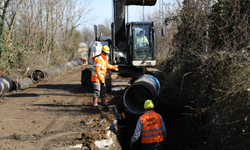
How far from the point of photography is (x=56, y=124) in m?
6.32

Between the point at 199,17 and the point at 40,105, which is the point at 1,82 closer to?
the point at 40,105

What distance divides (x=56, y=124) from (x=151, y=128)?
2515 millimetres

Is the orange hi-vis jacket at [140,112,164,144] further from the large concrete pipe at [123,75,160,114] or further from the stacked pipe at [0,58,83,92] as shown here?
the stacked pipe at [0,58,83,92]

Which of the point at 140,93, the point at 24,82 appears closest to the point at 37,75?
the point at 24,82

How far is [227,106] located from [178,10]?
425cm

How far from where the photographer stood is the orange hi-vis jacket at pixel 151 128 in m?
5.28

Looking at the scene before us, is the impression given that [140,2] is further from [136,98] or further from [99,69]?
[136,98]

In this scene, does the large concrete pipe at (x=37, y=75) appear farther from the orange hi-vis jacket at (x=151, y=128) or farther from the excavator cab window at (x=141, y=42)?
the orange hi-vis jacket at (x=151, y=128)

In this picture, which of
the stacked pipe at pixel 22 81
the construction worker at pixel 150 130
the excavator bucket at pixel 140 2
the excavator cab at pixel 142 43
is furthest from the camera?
the stacked pipe at pixel 22 81

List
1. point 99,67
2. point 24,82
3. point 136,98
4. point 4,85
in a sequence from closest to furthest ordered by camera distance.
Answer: point 99,67 → point 136,98 → point 4,85 → point 24,82

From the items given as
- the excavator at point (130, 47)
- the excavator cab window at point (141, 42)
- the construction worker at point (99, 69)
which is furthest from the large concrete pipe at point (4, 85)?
the excavator cab window at point (141, 42)

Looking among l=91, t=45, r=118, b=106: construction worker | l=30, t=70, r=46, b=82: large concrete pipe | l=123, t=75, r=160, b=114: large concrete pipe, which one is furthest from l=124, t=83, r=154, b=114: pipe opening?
l=30, t=70, r=46, b=82: large concrete pipe

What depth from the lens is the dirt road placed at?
5164mm

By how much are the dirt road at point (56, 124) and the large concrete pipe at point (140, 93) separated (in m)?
0.51
